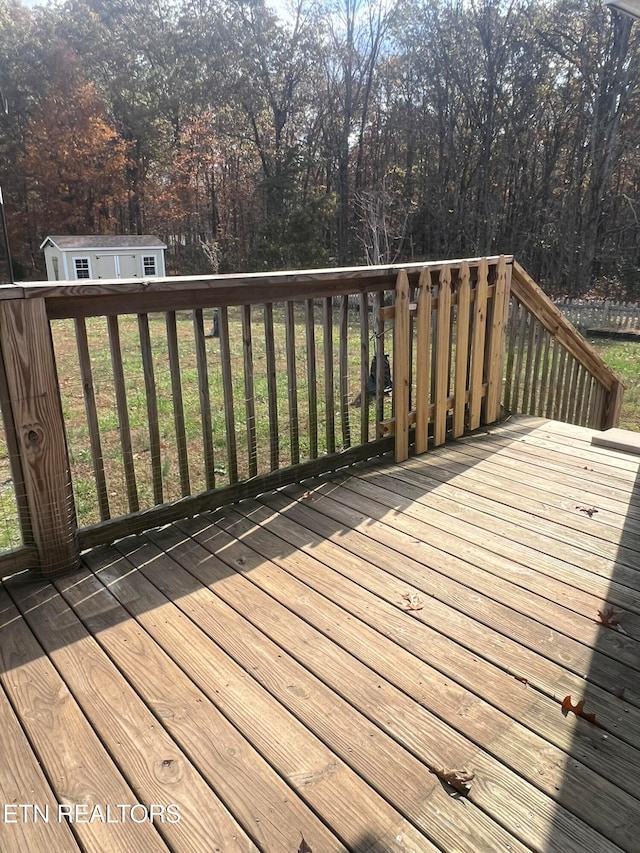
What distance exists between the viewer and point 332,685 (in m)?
1.69

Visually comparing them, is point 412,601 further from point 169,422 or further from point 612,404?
point 612,404

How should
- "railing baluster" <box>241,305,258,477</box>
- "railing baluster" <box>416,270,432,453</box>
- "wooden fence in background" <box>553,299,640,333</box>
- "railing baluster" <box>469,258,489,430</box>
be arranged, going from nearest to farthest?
1. "railing baluster" <box>241,305,258,477</box>
2. "railing baluster" <box>416,270,432,453</box>
3. "railing baluster" <box>469,258,489,430</box>
4. "wooden fence in background" <box>553,299,640,333</box>

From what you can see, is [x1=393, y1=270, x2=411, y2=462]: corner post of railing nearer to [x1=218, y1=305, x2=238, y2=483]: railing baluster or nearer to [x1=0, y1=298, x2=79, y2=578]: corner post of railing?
[x1=218, y1=305, x2=238, y2=483]: railing baluster

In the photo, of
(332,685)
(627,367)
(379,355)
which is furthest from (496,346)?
(627,367)

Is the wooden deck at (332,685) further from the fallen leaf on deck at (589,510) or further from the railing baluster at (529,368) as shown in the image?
the railing baluster at (529,368)

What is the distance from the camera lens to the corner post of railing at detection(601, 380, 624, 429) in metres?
4.98

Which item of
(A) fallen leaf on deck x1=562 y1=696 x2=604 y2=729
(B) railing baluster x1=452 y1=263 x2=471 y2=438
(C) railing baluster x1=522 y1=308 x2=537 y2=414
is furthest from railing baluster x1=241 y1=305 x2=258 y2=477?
(C) railing baluster x1=522 y1=308 x2=537 y2=414

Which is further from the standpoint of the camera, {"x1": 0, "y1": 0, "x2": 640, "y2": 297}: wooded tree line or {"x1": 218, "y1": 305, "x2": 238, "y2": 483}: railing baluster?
{"x1": 0, "y1": 0, "x2": 640, "y2": 297}: wooded tree line

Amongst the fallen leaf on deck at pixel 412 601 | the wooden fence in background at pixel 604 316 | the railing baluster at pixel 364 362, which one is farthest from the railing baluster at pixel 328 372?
the wooden fence in background at pixel 604 316

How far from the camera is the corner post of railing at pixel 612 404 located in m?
4.98

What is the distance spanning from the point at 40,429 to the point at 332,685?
4.45ft

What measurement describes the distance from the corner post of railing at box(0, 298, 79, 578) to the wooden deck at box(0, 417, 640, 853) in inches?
5.6

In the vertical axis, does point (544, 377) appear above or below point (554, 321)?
below

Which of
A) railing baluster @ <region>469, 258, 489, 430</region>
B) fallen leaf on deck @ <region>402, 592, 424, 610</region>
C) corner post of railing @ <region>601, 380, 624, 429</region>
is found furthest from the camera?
corner post of railing @ <region>601, 380, 624, 429</region>
